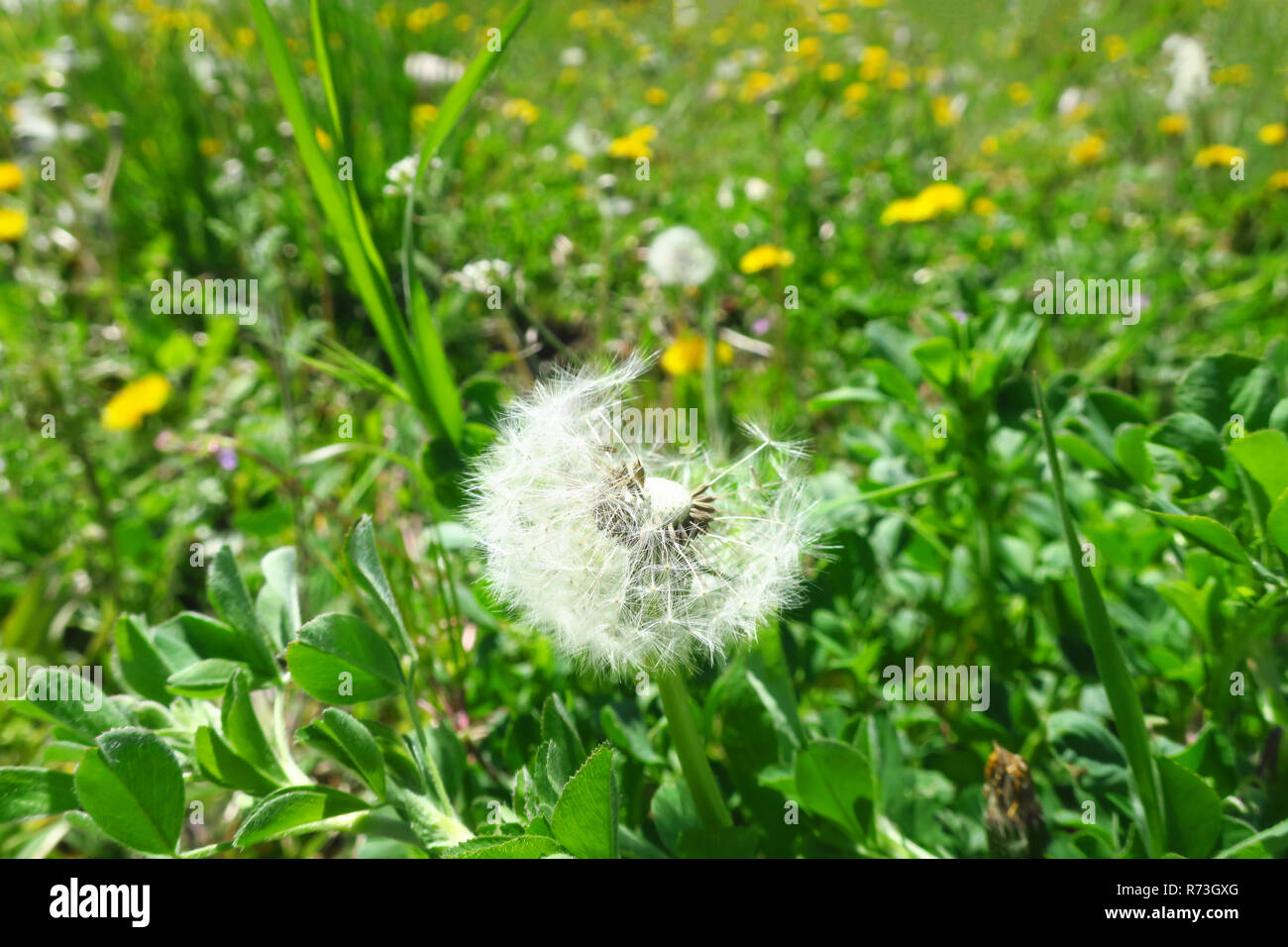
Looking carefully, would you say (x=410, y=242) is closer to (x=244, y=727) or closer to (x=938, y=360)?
(x=244, y=727)

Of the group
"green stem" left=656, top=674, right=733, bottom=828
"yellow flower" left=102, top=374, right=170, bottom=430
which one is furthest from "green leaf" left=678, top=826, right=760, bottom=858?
"yellow flower" left=102, top=374, right=170, bottom=430

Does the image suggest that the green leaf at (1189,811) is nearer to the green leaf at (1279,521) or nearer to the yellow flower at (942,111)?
the green leaf at (1279,521)

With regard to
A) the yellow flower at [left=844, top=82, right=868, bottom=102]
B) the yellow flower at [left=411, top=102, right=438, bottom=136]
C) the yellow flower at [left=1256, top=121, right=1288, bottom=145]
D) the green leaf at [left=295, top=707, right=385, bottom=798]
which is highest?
the yellow flower at [left=844, top=82, right=868, bottom=102]

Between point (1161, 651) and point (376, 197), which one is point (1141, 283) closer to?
point (1161, 651)

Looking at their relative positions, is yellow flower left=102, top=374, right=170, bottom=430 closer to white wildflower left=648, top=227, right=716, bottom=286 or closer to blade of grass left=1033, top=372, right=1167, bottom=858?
white wildflower left=648, top=227, right=716, bottom=286

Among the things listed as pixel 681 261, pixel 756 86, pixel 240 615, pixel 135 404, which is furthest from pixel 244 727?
pixel 756 86
